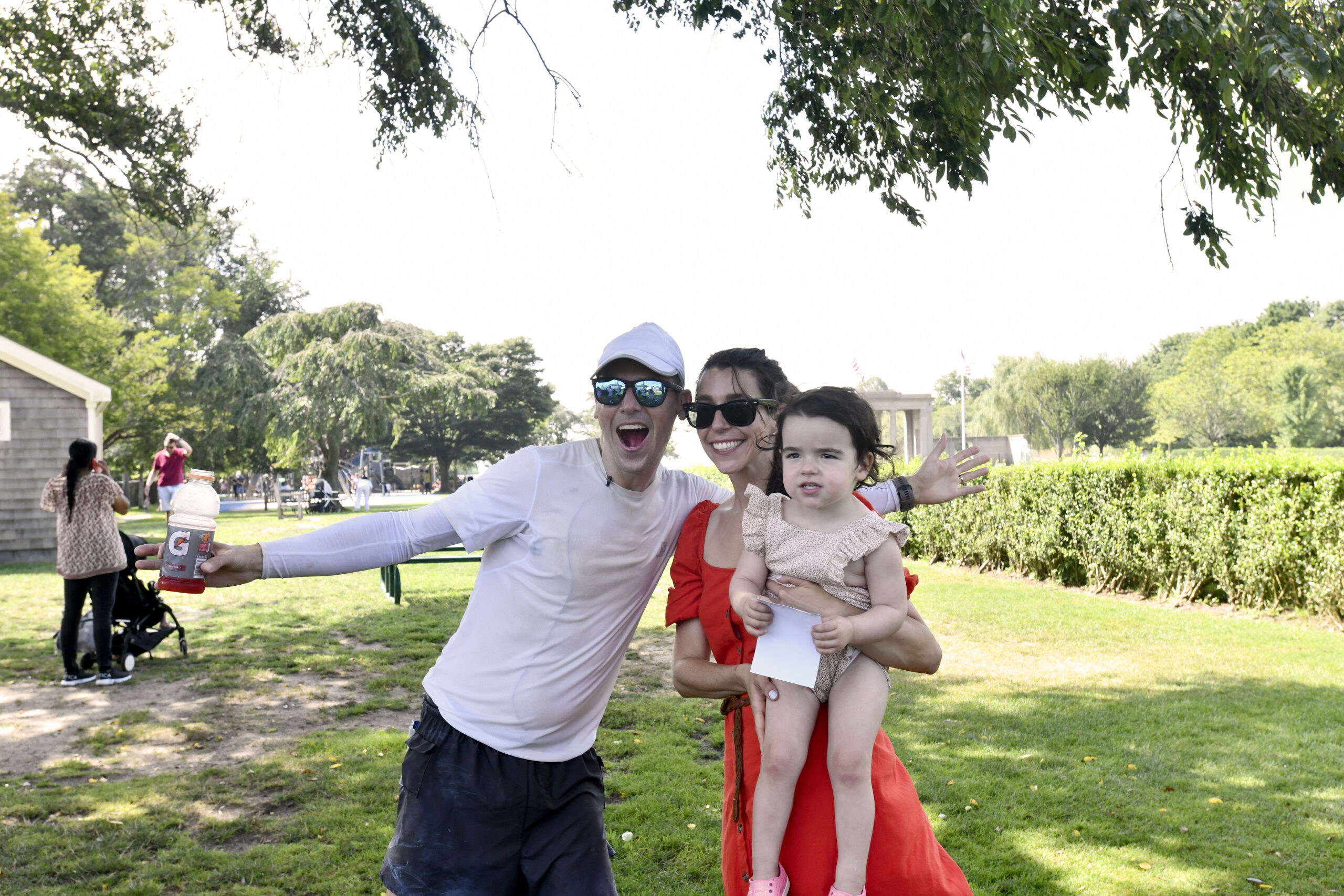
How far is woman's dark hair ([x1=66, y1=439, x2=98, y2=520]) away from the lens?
8.16m

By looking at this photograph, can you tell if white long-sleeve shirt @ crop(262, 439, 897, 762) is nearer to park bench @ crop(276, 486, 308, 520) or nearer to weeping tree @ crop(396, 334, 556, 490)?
park bench @ crop(276, 486, 308, 520)

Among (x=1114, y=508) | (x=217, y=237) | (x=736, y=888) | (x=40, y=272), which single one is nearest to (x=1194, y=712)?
(x=1114, y=508)

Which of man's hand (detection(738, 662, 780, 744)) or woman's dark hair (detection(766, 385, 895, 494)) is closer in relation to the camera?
man's hand (detection(738, 662, 780, 744))

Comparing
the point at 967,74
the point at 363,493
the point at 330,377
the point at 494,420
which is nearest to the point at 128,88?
the point at 967,74

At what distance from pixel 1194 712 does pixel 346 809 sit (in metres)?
6.21

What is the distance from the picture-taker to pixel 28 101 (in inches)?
396

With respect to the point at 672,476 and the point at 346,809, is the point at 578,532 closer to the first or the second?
the point at 672,476

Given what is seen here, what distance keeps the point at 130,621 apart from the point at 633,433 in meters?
8.22

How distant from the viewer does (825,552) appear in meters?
2.19

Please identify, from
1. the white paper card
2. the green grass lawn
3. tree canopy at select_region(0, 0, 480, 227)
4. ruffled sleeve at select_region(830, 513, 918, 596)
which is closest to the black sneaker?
the green grass lawn

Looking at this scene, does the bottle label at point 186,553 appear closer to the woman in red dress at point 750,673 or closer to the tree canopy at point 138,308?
the woman in red dress at point 750,673

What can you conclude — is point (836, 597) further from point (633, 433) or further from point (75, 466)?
point (75, 466)

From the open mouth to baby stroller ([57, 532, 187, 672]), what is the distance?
7.73 meters

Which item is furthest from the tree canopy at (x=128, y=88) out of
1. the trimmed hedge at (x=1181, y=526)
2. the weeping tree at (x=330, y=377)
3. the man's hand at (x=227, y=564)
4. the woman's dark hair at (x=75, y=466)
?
the weeping tree at (x=330, y=377)
